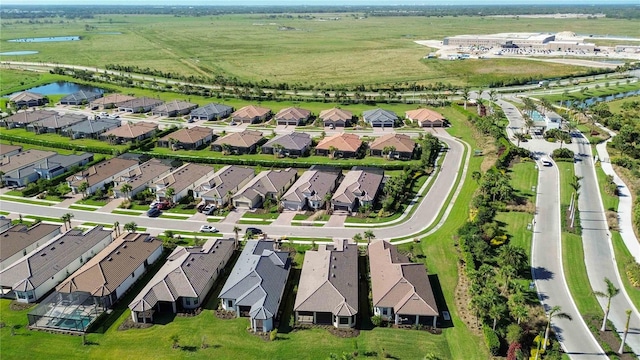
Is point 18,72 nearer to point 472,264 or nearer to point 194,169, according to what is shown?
point 194,169

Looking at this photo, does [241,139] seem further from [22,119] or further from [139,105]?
[22,119]

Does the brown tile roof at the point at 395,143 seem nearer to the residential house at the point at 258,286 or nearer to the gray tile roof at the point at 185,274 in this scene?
the residential house at the point at 258,286

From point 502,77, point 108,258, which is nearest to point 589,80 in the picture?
point 502,77

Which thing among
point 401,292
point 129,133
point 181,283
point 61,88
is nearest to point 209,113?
point 129,133

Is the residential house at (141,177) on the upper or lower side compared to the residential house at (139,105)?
lower

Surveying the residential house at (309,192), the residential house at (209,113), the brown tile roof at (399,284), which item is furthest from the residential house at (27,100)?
the brown tile roof at (399,284)

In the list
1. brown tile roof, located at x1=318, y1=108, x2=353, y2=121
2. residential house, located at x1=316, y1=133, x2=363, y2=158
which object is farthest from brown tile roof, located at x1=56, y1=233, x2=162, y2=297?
brown tile roof, located at x1=318, y1=108, x2=353, y2=121
